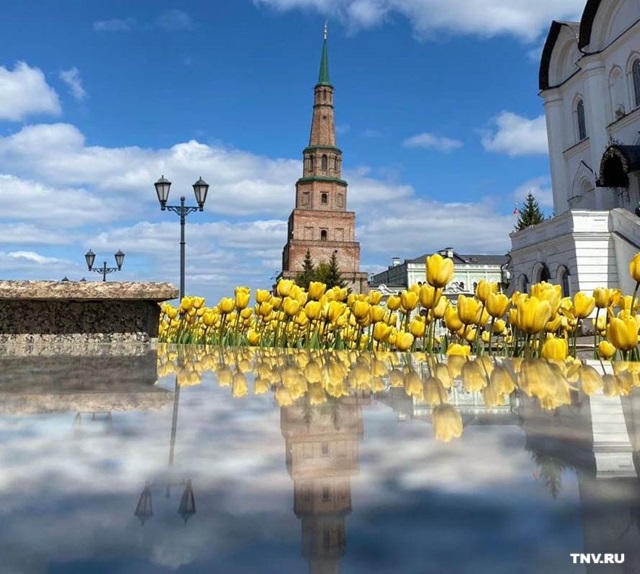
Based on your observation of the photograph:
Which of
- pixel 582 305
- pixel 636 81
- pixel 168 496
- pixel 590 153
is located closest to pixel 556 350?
pixel 582 305

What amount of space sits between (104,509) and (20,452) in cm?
45

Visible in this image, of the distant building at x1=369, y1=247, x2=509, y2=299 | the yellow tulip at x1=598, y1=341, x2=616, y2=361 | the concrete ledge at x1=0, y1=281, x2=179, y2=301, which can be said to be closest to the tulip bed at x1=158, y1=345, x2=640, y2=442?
the yellow tulip at x1=598, y1=341, x2=616, y2=361

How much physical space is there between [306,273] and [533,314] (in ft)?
170

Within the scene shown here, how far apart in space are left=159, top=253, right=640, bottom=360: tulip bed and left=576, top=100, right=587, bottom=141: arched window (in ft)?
83.4

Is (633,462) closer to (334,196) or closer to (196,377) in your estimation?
(196,377)

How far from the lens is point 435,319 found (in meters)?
3.81

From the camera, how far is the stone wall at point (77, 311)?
14.4 ft

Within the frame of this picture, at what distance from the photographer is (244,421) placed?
1.28 meters

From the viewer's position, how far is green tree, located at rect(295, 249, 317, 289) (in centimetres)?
5171

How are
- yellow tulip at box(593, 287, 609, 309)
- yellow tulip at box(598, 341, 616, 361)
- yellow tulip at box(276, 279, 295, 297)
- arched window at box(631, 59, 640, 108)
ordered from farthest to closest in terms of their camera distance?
1. arched window at box(631, 59, 640, 108)
2. yellow tulip at box(276, 279, 295, 297)
3. yellow tulip at box(593, 287, 609, 309)
4. yellow tulip at box(598, 341, 616, 361)

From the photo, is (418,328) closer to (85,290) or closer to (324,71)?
(85,290)

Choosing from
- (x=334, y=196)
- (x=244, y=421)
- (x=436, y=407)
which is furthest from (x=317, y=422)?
(x=334, y=196)

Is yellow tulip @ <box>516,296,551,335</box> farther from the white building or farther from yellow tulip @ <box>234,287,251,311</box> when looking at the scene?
the white building

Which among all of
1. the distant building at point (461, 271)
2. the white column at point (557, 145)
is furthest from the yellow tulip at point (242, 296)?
the distant building at point (461, 271)
